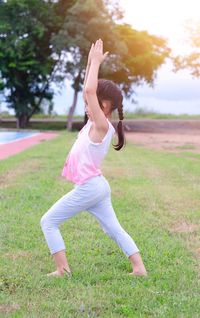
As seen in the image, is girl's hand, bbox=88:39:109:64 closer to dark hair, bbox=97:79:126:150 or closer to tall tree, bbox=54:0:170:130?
dark hair, bbox=97:79:126:150

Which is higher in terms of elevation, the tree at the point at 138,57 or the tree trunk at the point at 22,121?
the tree at the point at 138,57

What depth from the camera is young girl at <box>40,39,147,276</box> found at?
12.1 feet

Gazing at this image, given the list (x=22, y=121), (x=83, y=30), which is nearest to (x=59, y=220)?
(x=83, y=30)

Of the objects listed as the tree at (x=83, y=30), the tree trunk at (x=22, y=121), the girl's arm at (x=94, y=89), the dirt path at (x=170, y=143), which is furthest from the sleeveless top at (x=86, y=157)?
Result: the tree trunk at (x=22, y=121)

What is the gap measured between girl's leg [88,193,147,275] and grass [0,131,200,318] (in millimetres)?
109

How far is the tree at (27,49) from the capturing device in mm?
34312

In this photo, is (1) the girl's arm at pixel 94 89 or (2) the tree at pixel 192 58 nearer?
(1) the girl's arm at pixel 94 89

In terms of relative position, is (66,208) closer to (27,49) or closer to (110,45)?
(110,45)

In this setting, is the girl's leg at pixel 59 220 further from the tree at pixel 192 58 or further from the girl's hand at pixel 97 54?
the tree at pixel 192 58

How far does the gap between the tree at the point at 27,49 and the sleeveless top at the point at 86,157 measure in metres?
30.8

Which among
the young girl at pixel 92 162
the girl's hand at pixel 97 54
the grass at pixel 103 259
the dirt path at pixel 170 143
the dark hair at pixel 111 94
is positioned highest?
the girl's hand at pixel 97 54

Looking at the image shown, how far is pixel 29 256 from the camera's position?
177 inches

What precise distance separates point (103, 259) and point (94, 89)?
150 cm

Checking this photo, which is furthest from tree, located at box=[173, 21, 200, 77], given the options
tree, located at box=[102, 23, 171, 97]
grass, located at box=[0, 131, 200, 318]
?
grass, located at box=[0, 131, 200, 318]
